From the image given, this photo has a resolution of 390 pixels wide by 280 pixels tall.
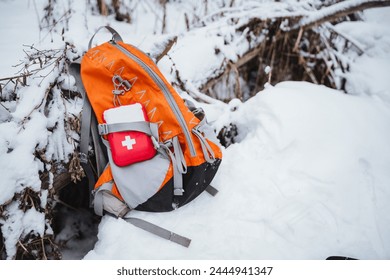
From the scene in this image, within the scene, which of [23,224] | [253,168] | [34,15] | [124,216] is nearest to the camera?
[23,224]

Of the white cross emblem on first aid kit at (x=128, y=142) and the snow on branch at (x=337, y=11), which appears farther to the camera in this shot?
the snow on branch at (x=337, y=11)

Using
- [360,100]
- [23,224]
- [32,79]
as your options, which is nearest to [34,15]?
[32,79]

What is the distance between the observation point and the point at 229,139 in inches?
84.5

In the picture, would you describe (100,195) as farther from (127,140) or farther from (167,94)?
(167,94)

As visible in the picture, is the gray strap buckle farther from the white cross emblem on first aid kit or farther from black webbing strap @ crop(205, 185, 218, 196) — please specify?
black webbing strap @ crop(205, 185, 218, 196)

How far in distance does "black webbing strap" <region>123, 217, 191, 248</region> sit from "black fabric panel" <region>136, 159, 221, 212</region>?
0.28 feet

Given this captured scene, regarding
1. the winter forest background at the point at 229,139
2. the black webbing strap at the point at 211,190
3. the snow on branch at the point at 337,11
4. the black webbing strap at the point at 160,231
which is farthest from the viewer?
the snow on branch at the point at 337,11

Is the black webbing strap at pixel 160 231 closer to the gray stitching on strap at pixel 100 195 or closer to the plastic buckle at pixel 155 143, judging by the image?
the gray stitching on strap at pixel 100 195

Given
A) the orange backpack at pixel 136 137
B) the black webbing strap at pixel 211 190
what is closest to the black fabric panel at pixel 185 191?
the orange backpack at pixel 136 137

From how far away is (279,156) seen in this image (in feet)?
6.11

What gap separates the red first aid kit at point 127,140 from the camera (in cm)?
145

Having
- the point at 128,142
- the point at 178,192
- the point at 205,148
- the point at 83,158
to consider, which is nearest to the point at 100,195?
the point at 83,158
